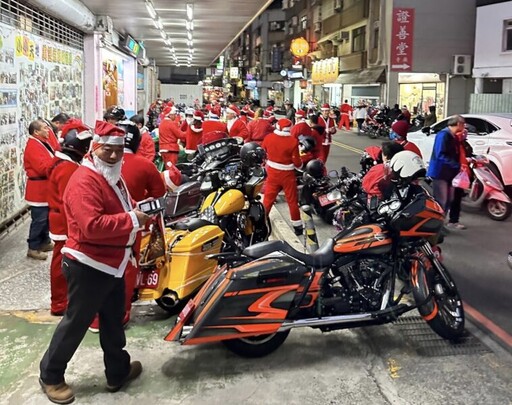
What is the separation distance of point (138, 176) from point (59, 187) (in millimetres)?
683

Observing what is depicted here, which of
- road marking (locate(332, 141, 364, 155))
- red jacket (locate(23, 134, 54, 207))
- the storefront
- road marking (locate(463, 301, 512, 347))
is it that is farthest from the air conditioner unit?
red jacket (locate(23, 134, 54, 207))

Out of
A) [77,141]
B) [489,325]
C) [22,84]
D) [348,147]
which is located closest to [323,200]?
[489,325]

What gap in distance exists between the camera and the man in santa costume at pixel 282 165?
8.03 metres

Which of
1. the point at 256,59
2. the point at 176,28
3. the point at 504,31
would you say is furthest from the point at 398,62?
the point at 256,59

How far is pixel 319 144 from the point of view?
441 inches

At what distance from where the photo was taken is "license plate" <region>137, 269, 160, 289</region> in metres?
5.02

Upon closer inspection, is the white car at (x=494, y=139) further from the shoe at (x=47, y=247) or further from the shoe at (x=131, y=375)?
the shoe at (x=131, y=375)

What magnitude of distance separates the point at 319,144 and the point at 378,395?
7605 millimetres

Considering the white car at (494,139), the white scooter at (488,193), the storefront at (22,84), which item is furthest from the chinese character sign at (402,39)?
the storefront at (22,84)

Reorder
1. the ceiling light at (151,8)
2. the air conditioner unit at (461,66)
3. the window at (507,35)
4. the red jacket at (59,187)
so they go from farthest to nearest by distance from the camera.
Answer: the air conditioner unit at (461,66) < the window at (507,35) < the ceiling light at (151,8) < the red jacket at (59,187)

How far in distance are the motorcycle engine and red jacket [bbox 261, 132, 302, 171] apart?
141 inches

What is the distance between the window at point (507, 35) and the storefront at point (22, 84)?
18571 millimetres

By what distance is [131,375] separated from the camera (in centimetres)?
414

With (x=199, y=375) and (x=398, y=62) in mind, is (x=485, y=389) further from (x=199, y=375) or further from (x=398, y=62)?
(x=398, y=62)
